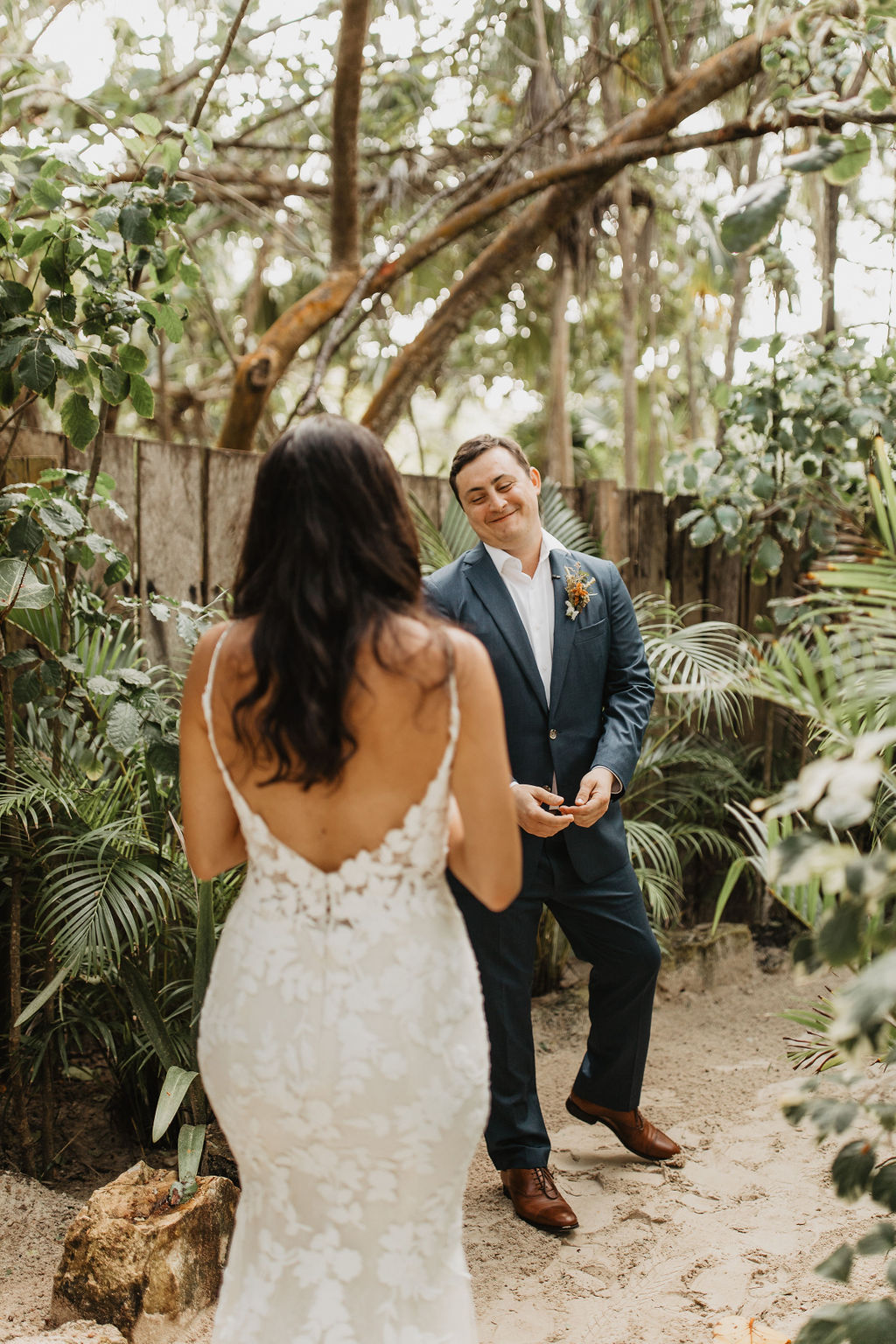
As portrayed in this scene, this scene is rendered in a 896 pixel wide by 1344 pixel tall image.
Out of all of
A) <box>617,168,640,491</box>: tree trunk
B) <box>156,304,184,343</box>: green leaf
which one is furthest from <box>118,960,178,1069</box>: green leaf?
<box>617,168,640,491</box>: tree trunk

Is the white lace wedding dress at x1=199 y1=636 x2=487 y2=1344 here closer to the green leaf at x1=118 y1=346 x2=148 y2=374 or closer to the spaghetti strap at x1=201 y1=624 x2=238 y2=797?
the spaghetti strap at x1=201 y1=624 x2=238 y2=797

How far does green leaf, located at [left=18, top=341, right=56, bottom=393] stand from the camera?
2.48 meters

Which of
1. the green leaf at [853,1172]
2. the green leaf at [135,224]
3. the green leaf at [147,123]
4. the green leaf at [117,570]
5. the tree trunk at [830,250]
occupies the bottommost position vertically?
the green leaf at [853,1172]

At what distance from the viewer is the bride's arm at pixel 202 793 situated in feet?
5.60

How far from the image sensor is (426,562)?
13.6ft

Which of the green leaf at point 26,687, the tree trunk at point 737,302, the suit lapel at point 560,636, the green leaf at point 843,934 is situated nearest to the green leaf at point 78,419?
the green leaf at point 26,687

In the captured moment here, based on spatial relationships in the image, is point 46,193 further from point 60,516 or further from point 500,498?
point 500,498

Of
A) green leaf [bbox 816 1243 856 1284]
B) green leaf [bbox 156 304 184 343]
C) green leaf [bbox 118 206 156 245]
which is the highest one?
green leaf [bbox 118 206 156 245]

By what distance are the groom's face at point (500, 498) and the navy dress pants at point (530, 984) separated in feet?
2.75

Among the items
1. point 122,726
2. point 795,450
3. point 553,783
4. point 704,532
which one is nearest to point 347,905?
point 122,726

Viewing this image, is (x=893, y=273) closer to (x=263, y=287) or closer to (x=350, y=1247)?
(x=350, y=1247)

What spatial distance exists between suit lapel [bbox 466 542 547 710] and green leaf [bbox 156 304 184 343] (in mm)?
988

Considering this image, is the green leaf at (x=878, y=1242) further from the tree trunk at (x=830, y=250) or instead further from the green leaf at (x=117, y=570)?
the tree trunk at (x=830, y=250)

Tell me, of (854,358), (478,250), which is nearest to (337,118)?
(854,358)
